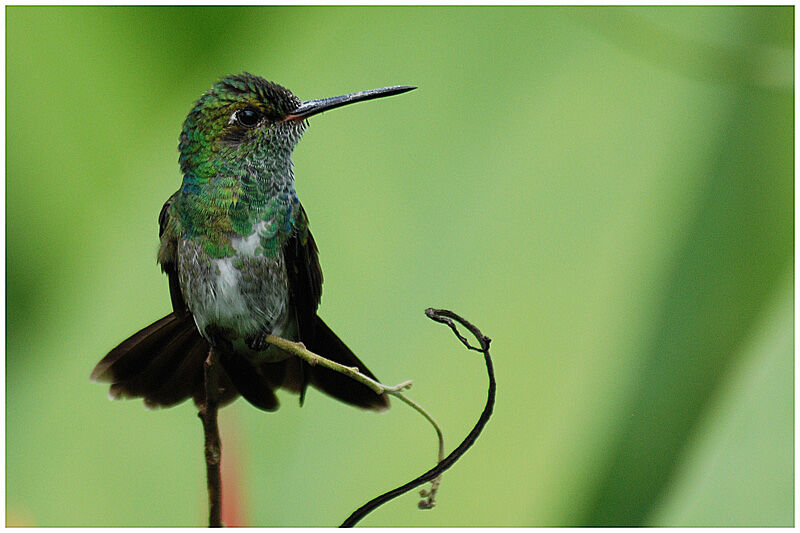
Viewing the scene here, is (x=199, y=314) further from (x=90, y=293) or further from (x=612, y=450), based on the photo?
(x=612, y=450)

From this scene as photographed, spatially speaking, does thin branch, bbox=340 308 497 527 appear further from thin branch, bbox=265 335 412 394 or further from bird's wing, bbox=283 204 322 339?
bird's wing, bbox=283 204 322 339

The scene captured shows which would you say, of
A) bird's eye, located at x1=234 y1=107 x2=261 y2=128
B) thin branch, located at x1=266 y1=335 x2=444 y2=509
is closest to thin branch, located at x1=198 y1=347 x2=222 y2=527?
thin branch, located at x1=266 y1=335 x2=444 y2=509

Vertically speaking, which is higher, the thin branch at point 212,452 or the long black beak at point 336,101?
the long black beak at point 336,101

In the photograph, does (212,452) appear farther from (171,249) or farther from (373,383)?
(171,249)

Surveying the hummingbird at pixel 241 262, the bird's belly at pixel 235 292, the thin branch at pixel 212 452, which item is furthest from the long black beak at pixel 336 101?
the thin branch at pixel 212 452

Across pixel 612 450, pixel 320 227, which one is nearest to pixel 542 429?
pixel 612 450

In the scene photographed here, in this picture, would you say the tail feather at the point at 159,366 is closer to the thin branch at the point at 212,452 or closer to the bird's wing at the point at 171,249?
the bird's wing at the point at 171,249

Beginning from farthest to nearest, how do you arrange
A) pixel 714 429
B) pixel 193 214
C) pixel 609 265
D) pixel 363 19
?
pixel 363 19 → pixel 609 265 → pixel 714 429 → pixel 193 214
